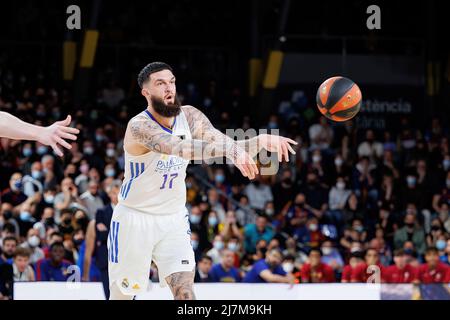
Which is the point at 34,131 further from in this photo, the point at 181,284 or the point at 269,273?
the point at 269,273

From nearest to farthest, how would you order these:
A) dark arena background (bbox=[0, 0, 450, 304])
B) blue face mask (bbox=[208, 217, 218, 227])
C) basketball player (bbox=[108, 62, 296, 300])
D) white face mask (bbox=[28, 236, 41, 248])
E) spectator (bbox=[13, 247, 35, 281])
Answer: basketball player (bbox=[108, 62, 296, 300]), spectator (bbox=[13, 247, 35, 281]), dark arena background (bbox=[0, 0, 450, 304]), white face mask (bbox=[28, 236, 41, 248]), blue face mask (bbox=[208, 217, 218, 227])

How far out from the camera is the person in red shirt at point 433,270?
13234mm

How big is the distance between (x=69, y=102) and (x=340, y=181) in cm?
571

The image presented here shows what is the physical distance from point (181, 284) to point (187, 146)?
1182 millimetres

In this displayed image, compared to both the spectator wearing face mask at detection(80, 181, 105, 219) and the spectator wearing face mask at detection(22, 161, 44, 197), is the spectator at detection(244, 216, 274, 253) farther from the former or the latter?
the spectator wearing face mask at detection(22, 161, 44, 197)

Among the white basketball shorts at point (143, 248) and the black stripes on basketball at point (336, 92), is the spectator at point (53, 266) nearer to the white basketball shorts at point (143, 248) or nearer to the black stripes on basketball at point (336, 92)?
the white basketball shorts at point (143, 248)

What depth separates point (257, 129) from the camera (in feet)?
63.9

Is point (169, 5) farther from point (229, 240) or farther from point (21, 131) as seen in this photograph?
point (21, 131)

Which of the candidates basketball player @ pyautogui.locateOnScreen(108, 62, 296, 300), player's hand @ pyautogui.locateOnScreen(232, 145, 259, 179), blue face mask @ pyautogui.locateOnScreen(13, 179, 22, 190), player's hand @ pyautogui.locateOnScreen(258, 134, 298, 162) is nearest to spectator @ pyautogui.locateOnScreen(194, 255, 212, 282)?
blue face mask @ pyautogui.locateOnScreen(13, 179, 22, 190)

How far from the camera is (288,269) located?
12688 millimetres

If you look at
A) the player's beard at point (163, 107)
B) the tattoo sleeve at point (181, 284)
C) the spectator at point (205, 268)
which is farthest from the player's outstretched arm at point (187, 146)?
the spectator at point (205, 268)

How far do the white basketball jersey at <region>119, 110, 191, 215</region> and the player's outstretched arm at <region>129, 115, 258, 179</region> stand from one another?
0.23 metres

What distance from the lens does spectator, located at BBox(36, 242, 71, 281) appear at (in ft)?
39.5
